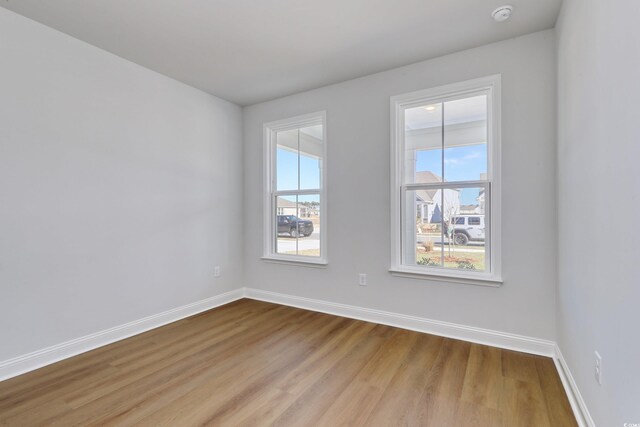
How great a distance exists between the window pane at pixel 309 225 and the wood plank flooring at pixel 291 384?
3.56 feet

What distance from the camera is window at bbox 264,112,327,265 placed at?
3.59m

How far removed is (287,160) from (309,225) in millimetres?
903

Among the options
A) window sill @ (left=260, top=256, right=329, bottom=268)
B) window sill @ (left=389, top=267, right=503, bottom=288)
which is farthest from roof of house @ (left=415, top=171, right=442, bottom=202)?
window sill @ (left=260, top=256, right=329, bottom=268)

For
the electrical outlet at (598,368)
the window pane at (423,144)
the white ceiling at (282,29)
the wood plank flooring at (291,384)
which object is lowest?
the wood plank flooring at (291,384)

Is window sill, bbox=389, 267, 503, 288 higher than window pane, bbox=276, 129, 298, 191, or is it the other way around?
window pane, bbox=276, 129, 298, 191

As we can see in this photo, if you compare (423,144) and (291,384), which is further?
(423,144)

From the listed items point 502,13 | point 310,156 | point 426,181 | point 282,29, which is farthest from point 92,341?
point 502,13

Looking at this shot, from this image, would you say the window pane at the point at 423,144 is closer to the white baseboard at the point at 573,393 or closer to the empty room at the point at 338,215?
the empty room at the point at 338,215

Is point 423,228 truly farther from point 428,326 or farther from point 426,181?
point 428,326

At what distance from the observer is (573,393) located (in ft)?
5.93

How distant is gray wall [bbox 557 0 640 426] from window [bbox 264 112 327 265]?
2.21 meters

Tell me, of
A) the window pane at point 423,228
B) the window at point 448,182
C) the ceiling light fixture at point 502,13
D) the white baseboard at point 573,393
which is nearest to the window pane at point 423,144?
the window at point 448,182

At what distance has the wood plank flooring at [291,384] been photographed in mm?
1715

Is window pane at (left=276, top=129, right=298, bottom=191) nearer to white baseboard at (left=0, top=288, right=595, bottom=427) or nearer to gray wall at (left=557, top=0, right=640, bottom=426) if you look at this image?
white baseboard at (left=0, top=288, right=595, bottom=427)
